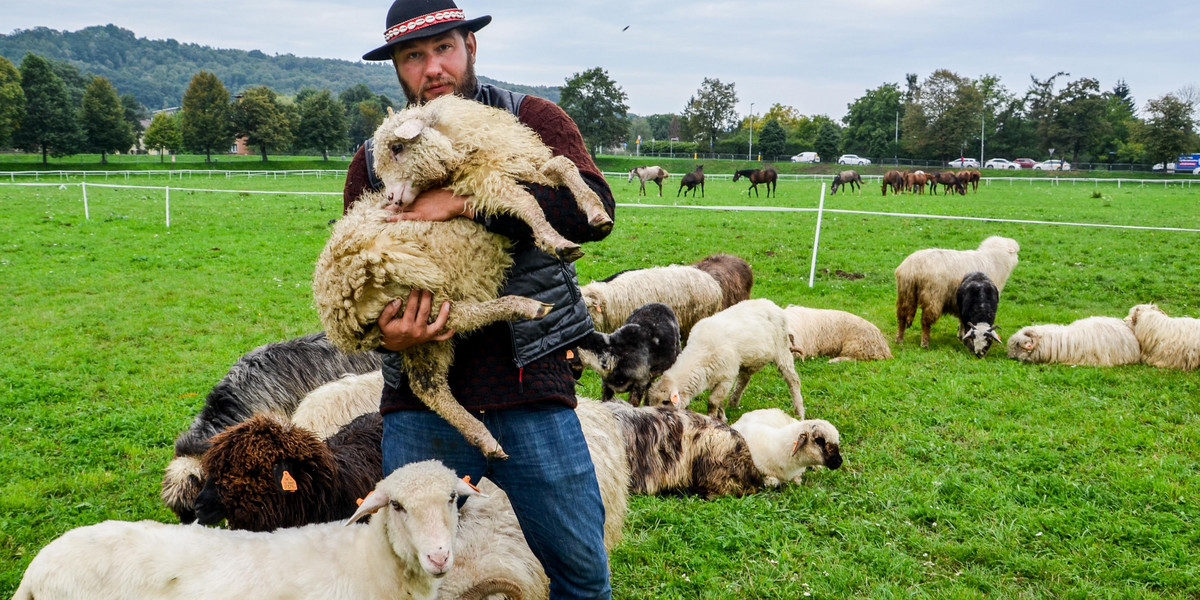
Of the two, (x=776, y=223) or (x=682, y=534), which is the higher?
(x=776, y=223)

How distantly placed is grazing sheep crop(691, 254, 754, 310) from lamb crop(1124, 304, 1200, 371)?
4.83 m

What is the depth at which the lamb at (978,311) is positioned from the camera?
30.0ft

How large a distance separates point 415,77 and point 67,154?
73.4 metres

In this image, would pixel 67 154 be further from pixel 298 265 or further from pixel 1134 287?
pixel 1134 287

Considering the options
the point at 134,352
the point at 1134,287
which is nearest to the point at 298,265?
the point at 134,352

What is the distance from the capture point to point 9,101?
179 ft

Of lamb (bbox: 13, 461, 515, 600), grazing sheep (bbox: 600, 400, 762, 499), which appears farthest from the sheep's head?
grazing sheep (bbox: 600, 400, 762, 499)

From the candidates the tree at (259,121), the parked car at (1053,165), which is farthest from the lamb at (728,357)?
the parked car at (1053,165)

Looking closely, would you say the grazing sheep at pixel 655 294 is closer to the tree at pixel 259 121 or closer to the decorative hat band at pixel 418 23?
the decorative hat band at pixel 418 23

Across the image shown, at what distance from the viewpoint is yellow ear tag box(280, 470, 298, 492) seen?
3715 mm

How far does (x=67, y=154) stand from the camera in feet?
195

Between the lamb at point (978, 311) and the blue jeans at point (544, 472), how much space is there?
8371 mm

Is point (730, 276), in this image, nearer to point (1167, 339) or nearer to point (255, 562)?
point (1167, 339)

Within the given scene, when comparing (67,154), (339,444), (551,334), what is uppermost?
(67,154)
